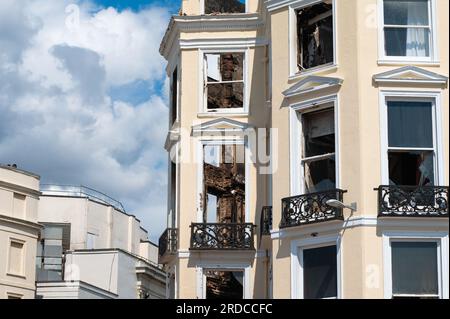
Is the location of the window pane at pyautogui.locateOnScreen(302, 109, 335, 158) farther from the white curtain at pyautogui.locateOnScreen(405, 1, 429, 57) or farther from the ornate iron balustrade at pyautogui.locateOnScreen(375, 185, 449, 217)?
the white curtain at pyautogui.locateOnScreen(405, 1, 429, 57)

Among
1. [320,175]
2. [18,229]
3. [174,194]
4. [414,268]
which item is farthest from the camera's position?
[18,229]

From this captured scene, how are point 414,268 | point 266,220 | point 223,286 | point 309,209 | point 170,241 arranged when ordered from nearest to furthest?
point 414,268
point 309,209
point 266,220
point 170,241
point 223,286

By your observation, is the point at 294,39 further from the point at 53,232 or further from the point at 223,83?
the point at 53,232

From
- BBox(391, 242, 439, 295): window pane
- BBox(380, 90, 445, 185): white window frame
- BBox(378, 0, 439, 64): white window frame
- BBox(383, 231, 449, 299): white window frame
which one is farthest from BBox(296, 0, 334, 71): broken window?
BBox(391, 242, 439, 295): window pane

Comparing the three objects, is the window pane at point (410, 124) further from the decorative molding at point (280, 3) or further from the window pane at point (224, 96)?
the window pane at point (224, 96)

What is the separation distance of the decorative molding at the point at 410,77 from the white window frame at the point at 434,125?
10.4 inches

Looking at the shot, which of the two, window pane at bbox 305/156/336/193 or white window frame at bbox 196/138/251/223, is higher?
white window frame at bbox 196/138/251/223

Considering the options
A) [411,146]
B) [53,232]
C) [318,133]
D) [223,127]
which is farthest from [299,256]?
[53,232]

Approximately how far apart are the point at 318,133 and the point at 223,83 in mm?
5324

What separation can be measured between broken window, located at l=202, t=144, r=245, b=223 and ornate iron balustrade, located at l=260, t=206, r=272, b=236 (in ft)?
8.80

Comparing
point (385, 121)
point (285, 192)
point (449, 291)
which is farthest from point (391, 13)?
point (449, 291)

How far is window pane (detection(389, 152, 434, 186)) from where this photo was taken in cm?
2623

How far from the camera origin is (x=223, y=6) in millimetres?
33188
